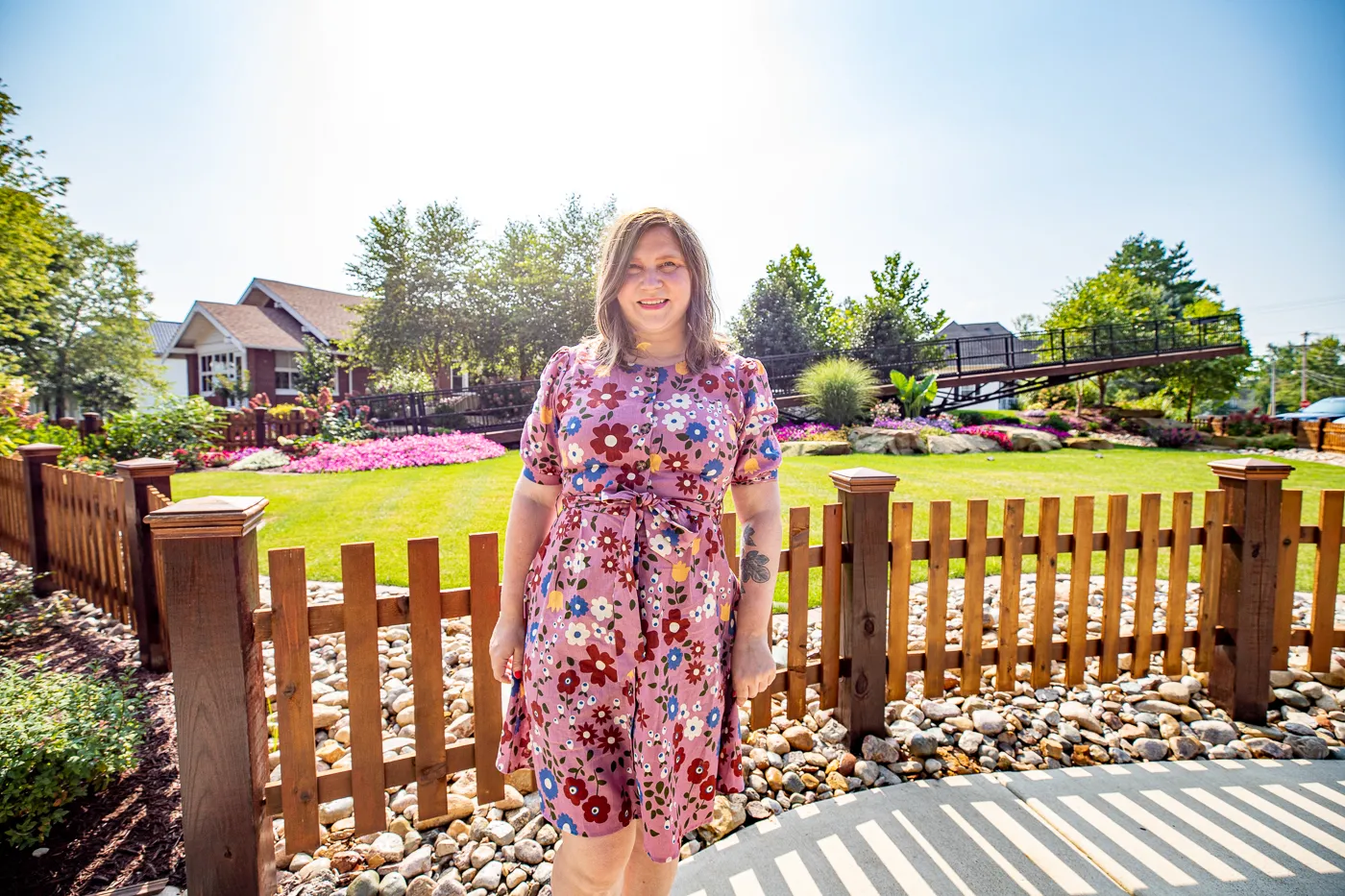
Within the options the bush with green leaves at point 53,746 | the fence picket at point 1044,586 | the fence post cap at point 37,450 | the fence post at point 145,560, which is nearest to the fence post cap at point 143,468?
the fence post at point 145,560

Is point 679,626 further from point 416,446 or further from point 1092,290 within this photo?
point 1092,290

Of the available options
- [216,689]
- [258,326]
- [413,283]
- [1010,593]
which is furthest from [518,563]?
[258,326]

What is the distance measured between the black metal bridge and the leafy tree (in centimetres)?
1064

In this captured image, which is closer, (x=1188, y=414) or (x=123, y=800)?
(x=123, y=800)

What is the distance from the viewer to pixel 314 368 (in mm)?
25094

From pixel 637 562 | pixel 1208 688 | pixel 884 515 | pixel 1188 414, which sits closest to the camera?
pixel 637 562

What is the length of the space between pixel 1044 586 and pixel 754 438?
6.71ft

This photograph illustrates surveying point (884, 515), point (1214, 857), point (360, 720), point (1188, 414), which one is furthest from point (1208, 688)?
point (1188, 414)

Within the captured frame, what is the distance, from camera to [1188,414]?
76.0 feet

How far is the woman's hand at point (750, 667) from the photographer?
1.48m

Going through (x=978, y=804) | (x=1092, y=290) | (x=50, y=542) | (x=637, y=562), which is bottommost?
(x=978, y=804)

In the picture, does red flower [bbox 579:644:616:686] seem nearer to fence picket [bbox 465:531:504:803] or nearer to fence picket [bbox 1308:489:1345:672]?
fence picket [bbox 465:531:504:803]

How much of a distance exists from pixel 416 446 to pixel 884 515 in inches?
441

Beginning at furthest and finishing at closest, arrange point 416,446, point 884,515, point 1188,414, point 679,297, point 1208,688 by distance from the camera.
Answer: point 1188,414 < point 416,446 < point 1208,688 < point 884,515 < point 679,297
